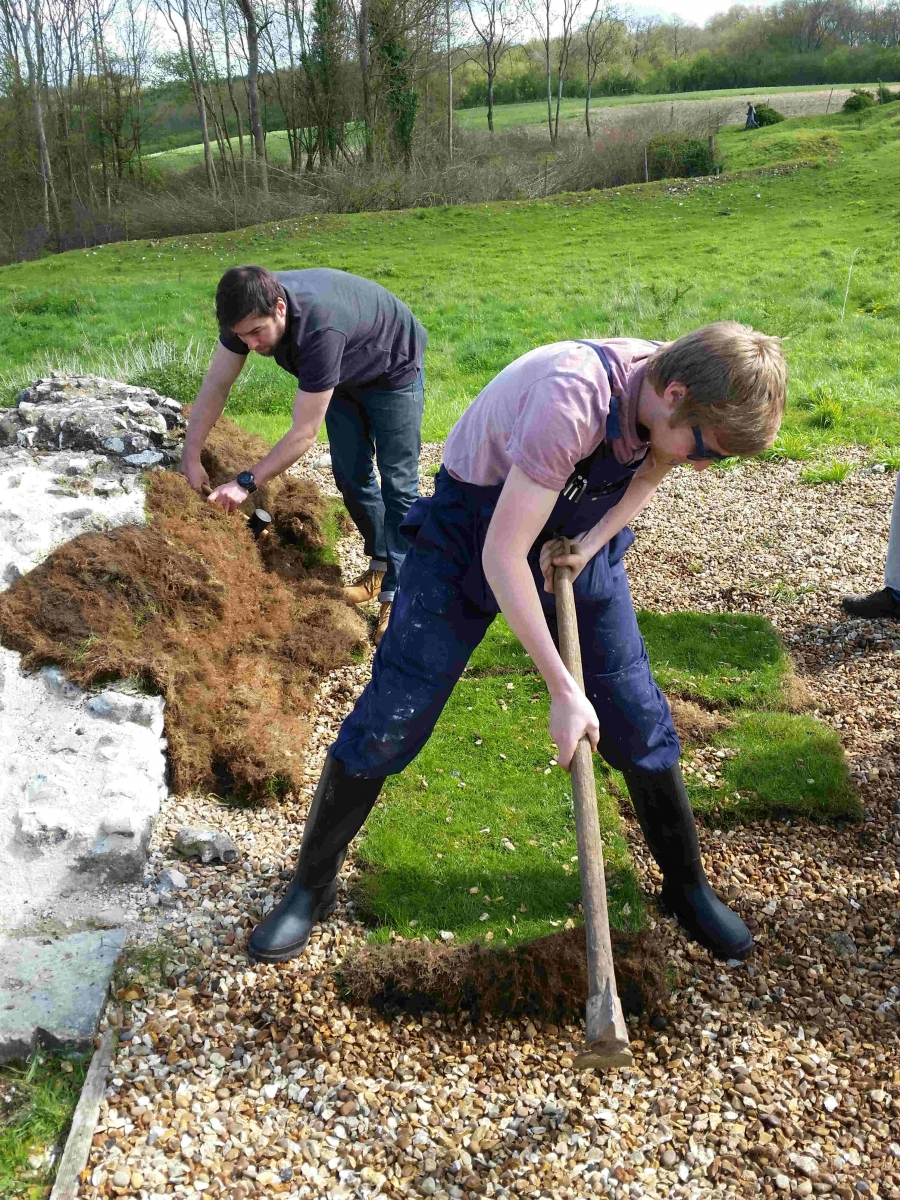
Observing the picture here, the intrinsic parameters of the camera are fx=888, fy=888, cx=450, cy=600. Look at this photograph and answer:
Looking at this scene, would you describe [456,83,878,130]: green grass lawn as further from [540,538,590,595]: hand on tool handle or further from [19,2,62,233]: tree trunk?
[540,538,590,595]: hand on tool handle

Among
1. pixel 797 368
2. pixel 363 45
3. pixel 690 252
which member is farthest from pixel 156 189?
pixel 797 368

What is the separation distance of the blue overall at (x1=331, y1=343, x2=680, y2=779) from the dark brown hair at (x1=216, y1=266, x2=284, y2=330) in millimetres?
1566

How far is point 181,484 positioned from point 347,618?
3.65 ft

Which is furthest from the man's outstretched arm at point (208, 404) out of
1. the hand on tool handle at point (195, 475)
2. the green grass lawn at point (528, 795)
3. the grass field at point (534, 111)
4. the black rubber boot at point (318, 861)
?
the grass field at point (534, 111)

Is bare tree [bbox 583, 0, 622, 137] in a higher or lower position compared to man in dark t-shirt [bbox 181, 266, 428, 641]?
higher

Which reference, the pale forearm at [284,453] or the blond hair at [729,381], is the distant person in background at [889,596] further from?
the blond hair at [729,381]

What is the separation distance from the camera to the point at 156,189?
33.3 metres

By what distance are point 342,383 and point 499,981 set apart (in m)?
2.86

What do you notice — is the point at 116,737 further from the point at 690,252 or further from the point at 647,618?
the point at 690,252

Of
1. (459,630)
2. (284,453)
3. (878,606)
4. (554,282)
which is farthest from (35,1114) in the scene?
(554,282)

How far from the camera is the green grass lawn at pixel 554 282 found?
367 inches

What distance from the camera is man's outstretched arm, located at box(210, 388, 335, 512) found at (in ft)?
12.6

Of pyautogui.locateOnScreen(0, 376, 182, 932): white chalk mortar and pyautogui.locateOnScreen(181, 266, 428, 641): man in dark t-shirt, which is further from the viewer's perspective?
pyautogui.locateOnScreen(181, 266, 428, 641): man in dark t-shirt

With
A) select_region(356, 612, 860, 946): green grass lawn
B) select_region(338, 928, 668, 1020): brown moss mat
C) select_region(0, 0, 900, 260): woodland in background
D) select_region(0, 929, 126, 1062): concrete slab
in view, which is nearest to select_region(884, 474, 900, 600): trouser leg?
select_region(356, 612, 860, 946): green grass lawn
